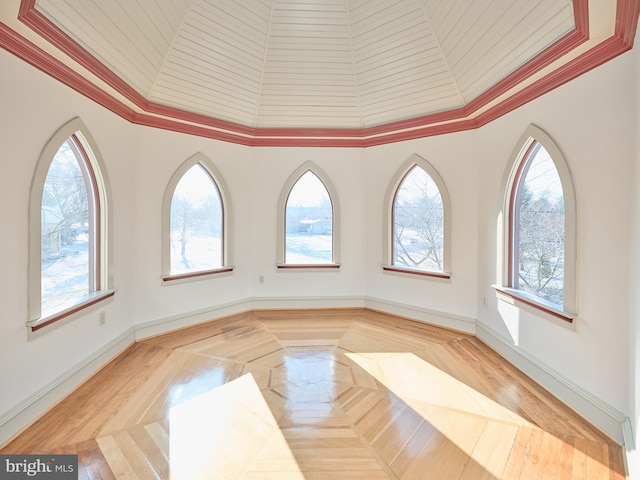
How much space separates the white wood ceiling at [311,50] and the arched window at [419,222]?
0.74 metres

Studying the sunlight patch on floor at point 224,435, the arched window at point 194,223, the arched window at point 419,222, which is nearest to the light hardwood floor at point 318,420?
the sunlight patch on floor at point 224,435

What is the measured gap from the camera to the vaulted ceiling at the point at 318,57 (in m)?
2.12

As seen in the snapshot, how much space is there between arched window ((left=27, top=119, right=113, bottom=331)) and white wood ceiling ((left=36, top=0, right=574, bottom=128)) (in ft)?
2.55

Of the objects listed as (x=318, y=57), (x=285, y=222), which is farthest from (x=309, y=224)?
(x=318, y=57)

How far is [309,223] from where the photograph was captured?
14.6 feet

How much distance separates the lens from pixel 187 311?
12.4 ft

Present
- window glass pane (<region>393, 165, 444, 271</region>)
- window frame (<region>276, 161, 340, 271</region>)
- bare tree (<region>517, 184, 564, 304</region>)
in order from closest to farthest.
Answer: bare tree (<region>517, 184, 564, 304</region>) < window glass pane (<region>393, 165, 444, 271</region>) < window frame (<region>276, 161, 340, 271</region>)

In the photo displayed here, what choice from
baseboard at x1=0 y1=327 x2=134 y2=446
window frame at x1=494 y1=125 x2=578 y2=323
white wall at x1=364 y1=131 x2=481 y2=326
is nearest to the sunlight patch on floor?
baseboard at x1=0 y1=327 x2=134 y2=446

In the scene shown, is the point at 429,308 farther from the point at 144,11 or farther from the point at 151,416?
the point at 144,11

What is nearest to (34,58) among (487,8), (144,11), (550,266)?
(144,11)

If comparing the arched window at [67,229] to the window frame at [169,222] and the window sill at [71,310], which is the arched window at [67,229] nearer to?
the window sill at [71,310]

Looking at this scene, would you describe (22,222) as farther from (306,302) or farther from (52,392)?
(306,302)

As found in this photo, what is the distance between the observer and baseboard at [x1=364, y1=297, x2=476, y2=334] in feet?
11.9

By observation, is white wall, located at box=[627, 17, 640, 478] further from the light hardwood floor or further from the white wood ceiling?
the white wood ceiling
